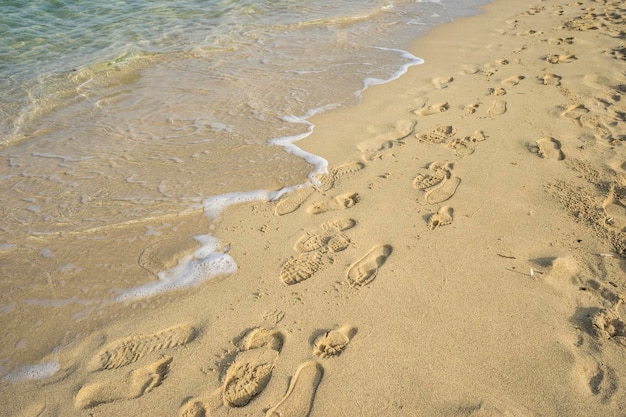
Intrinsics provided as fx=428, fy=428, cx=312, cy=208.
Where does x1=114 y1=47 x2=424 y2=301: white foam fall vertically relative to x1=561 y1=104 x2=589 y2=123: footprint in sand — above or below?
below

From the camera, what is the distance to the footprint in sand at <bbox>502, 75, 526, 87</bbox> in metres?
5.21

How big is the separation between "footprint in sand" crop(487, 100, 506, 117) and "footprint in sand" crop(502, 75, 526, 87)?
0.61m

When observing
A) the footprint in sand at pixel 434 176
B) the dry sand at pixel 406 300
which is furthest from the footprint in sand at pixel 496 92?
the footprint in sand at pixel 434 176

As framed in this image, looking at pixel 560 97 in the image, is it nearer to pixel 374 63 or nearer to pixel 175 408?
pixel 374 63

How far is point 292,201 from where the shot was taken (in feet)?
11.5

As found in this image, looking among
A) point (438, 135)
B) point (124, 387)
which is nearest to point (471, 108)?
point (438, 135)

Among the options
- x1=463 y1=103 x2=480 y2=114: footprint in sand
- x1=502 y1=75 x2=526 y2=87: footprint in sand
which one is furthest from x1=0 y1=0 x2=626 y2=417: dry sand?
x1=502 y1=75 x2=526 y2=87: footprint in sand

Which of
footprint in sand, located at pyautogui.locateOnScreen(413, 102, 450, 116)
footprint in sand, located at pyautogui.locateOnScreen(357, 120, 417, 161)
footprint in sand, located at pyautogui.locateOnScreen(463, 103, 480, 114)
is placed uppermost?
footprint in sand, located at pyautogui.locateOnScreen(463, 103, 480, 114)

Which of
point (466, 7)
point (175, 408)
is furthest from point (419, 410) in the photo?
point (466, 7)

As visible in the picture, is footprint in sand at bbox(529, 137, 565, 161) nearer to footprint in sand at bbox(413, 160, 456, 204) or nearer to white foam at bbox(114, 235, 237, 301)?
footprint in sand at bbox(413, 160, 456, 204)

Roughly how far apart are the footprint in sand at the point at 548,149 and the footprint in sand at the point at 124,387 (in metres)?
3.43

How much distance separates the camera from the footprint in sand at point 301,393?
2.02 m

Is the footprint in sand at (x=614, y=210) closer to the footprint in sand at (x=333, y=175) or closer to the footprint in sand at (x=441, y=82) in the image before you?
the footprint in sand at (x=333, y=175)

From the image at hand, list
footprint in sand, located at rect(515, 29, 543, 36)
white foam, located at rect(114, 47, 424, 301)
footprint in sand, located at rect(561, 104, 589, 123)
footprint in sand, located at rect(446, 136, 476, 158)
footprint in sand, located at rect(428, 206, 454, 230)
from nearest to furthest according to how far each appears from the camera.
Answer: white foam, located at rect(114, 47, 424, 301) < footprint in sand, located at rect(428, 206, 454, 230) < footprint in sand, located at rect(446, 136, 476, 158) < footprint in sand, located at rect(561, 104, 589, 123) < footprint in sand, located at rect(515, 29, 543, 36)
